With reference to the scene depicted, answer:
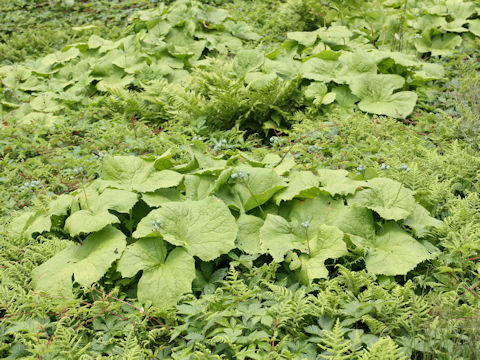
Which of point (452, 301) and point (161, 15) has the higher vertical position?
point (161, 15)

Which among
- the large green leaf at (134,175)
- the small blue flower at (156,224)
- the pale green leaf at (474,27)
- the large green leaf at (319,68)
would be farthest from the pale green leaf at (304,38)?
the small blue flower at (156,224)

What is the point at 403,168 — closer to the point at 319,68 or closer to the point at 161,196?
the point at 161,196

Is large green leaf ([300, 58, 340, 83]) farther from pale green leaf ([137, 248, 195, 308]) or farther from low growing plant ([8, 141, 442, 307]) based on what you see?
pale green leaf ([137, 248, 195, 308])

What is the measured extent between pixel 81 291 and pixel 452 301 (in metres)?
2.15

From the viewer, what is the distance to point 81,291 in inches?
103

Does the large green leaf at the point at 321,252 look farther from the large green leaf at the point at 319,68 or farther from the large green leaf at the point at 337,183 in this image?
the large green leaf at the point at 319,68

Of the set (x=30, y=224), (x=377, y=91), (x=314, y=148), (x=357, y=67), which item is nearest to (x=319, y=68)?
(x=357, y=67)

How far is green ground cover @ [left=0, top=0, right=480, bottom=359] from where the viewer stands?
2240mm

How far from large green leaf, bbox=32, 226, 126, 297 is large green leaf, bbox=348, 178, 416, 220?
1596mm

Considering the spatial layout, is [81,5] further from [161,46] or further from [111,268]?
[111,268]

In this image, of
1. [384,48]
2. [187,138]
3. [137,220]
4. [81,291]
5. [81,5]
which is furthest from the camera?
[81,5]

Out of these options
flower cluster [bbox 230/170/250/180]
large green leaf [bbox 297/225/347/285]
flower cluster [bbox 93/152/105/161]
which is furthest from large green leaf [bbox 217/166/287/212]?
flower cluster [bbox 93/152/105/161]

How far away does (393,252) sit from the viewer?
2.62 meters

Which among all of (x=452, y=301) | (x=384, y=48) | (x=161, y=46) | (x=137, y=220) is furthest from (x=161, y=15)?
(x=452, y=301)
